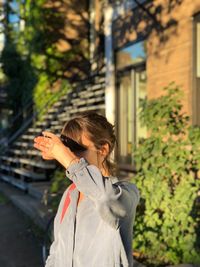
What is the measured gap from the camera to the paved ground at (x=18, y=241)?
573cm

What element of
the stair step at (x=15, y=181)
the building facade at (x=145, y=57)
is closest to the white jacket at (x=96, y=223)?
the building facade at (x=145, y=57)

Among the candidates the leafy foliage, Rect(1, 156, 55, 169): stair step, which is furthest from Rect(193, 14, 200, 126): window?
the leafy foliage

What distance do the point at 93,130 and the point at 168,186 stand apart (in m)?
3.02

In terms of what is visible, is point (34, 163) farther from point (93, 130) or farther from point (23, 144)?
point (93, 130)

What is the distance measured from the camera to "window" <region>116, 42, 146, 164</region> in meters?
10.0

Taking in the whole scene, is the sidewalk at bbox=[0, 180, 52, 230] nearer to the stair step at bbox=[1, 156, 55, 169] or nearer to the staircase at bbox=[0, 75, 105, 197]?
the staircase at bbox=[0, 75, 105, 197]

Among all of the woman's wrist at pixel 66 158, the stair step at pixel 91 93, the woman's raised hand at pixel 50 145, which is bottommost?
the woman's wrist at pixel 66 158

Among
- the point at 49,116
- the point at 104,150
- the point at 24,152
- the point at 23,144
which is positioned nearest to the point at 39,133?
the point at 23,144

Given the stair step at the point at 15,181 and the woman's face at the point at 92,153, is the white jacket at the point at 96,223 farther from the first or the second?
the stair step at the point at 15,181

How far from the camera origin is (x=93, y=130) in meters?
1.85

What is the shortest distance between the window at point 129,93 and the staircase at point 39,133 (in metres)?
0.68

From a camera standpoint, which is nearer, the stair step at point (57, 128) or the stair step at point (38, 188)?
the stair step at point (38, 188)

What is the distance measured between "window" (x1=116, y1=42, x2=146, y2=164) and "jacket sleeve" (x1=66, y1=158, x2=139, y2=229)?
8.17 metres

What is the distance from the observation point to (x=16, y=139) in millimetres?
13938
